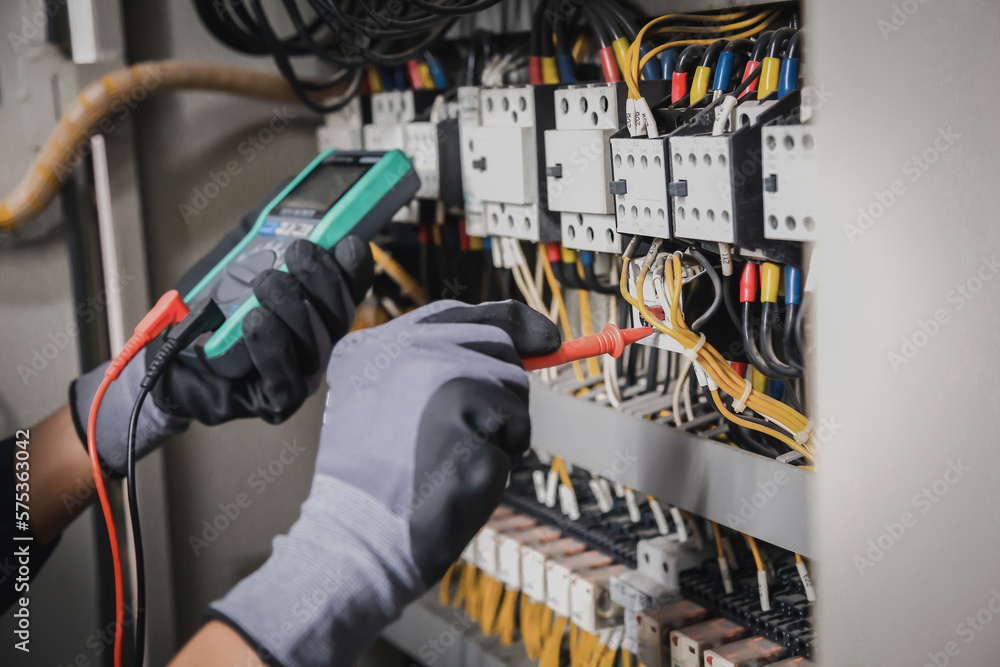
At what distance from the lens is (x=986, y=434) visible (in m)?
0.47

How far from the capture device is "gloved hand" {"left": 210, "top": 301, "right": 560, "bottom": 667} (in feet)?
1.93

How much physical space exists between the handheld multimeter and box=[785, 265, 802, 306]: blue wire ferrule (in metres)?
0.51

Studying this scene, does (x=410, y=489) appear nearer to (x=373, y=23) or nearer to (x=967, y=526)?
(x=967, y=526)

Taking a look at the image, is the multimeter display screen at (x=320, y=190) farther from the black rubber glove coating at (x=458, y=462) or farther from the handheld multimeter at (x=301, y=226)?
the black rubber glove coating at (x=458, y=462)

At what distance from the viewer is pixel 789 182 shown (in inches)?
26.8

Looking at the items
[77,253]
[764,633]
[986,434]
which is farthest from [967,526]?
[77,253]

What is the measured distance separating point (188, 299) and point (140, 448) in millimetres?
201

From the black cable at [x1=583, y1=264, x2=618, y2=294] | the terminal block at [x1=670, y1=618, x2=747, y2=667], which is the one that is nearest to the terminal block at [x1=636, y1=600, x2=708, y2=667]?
the terminal block at [x1=670, y1=618, x2=747, y2=667]

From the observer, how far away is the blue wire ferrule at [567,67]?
1033mm

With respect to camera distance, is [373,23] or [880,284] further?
[373,23]
